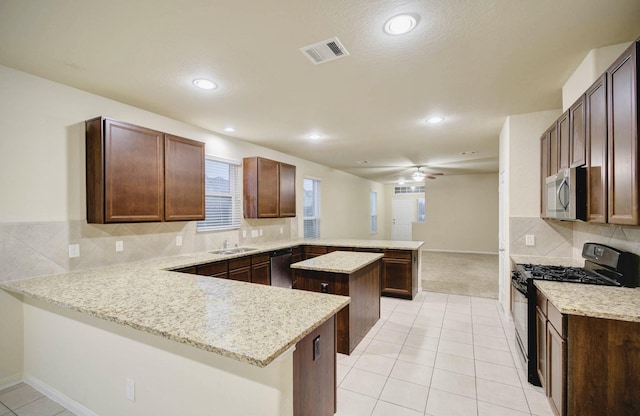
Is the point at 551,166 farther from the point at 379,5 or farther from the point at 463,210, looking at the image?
the point at 463,210

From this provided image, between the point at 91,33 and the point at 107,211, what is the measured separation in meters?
1.45

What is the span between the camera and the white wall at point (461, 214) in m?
8.99

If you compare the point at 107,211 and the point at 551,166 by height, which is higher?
the point at 551,166

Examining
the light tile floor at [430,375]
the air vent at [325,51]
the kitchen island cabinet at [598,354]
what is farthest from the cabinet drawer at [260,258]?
the kitchen island cabinet at [598,354]

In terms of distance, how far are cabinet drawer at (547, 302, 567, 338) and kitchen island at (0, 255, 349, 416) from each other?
48.6 inches

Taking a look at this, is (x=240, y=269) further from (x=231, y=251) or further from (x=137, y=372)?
(x=137, y=372)

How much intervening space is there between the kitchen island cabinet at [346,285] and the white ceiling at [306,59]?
5.55 feet

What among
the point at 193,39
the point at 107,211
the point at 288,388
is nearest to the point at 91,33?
the point at 193,39

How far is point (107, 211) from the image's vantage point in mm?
2643

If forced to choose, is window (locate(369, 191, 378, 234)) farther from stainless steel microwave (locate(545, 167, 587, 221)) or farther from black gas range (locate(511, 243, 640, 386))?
stainless steel microwave (locate(545, 167, 587, 221))

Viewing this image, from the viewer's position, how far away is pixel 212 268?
11.1 ft

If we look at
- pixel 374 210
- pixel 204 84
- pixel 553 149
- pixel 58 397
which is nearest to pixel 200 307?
pixel 58 397

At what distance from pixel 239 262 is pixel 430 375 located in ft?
7.96

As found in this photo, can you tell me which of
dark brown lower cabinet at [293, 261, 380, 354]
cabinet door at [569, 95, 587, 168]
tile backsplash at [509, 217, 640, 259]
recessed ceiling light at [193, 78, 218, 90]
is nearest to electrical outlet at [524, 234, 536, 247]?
tile backsplash at [509, 217, 640, 259]
